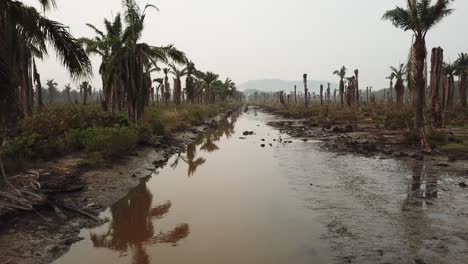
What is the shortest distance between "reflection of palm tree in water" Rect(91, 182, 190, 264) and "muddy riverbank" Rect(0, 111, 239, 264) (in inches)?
15.6

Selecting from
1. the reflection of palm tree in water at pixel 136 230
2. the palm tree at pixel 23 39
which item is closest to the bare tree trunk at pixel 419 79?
the reflection of palm tree in water at pixel 136 230

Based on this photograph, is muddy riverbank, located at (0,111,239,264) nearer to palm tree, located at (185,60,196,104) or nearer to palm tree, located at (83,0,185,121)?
palm tree, located at (83,0,185,121)

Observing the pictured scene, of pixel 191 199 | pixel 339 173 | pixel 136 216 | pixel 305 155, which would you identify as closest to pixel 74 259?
pixel 136 216

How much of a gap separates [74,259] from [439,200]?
26.3 feet

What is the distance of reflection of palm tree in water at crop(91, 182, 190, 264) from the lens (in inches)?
281

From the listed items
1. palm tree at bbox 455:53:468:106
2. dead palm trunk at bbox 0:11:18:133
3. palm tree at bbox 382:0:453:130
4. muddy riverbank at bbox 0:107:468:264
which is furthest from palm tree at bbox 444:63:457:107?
dead palm trunk at bbox 0:11:18:133

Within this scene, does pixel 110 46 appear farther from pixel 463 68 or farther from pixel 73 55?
pixel 463 68

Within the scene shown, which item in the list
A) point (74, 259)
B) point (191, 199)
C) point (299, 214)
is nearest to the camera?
point (74, 259)

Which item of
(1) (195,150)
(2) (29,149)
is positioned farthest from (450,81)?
(2) (29,149)

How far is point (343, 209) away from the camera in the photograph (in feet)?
29.1

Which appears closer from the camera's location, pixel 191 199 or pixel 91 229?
pixel 91 229

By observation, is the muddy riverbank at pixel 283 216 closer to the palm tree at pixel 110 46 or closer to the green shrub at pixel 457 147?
the green shrub at pixel 457 147

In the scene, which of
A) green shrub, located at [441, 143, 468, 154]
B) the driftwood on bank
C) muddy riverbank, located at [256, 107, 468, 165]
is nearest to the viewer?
the driftwood on bank

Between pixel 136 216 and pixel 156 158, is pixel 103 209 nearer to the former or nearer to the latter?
pixel 136 216
